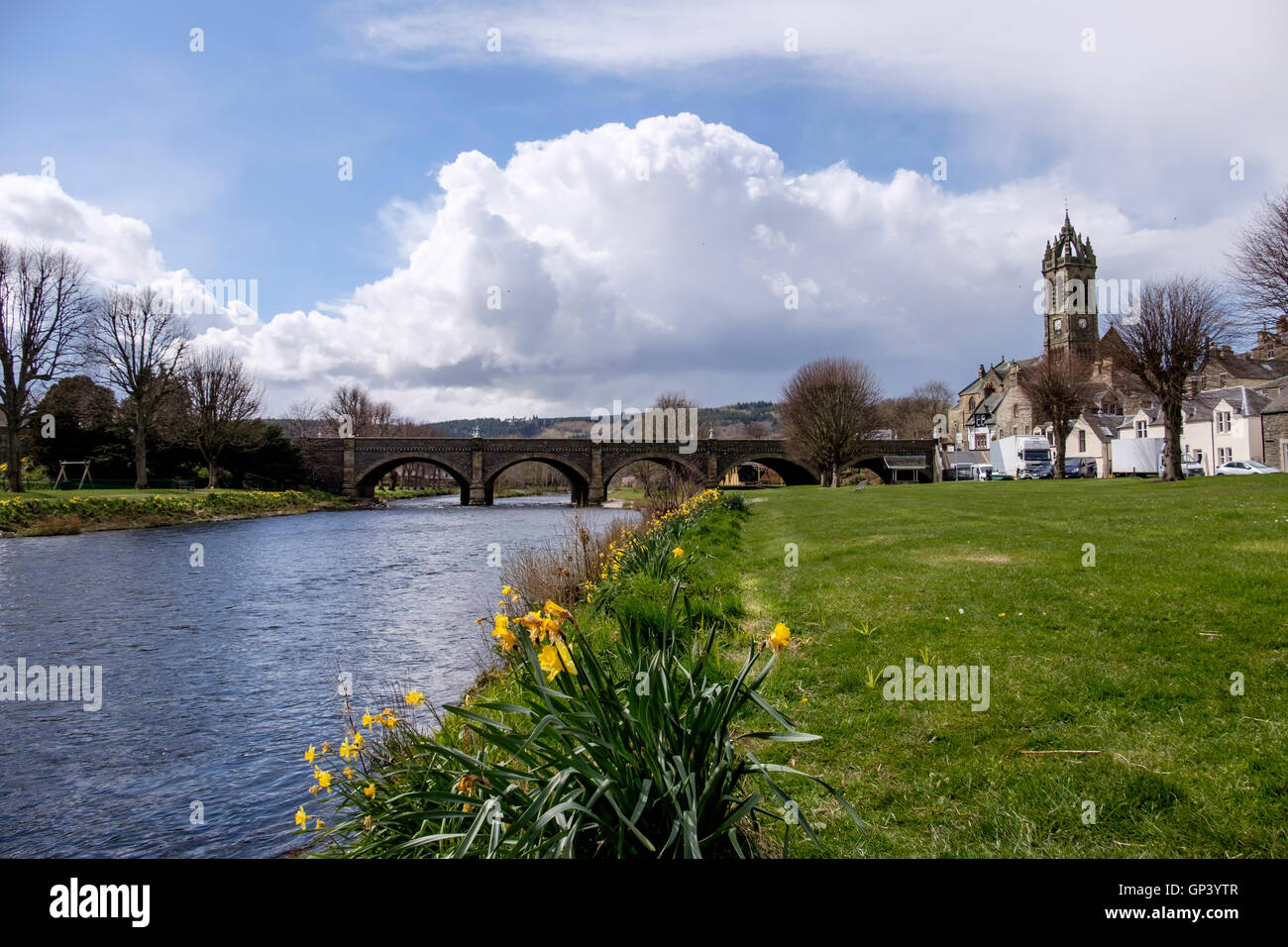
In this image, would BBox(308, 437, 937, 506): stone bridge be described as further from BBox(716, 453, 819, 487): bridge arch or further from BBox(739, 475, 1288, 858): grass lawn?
BBox(739, 475, 1288, 858): grass lawn

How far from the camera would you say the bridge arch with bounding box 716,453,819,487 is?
70.1 metres

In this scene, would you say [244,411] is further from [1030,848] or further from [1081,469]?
[1081,469]

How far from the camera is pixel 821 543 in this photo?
14.9m

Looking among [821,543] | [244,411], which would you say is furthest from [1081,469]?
[244,411]

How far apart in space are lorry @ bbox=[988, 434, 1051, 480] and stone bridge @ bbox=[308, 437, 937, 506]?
693 cm

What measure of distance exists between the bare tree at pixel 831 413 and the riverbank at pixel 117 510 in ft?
120

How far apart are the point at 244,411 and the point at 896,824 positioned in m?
62.6

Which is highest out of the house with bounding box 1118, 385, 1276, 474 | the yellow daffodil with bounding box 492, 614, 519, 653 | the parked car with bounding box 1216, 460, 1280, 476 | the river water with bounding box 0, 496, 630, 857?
the house with bounding box 1118, 385, 1276, 474

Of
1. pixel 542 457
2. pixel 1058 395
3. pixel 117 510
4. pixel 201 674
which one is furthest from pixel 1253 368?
pixel 117 510

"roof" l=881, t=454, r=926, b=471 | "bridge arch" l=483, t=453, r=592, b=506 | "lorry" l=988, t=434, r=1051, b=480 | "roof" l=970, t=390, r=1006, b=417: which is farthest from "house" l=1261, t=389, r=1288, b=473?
"bridge arch" l=483, t=453, r=592, b=506

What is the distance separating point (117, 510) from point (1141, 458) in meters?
65.5

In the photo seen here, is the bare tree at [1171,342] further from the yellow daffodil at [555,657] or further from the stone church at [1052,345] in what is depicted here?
the stone church at [1052,345]

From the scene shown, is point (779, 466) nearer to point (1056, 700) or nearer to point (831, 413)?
point (831, 413)

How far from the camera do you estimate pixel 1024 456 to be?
70125mm
